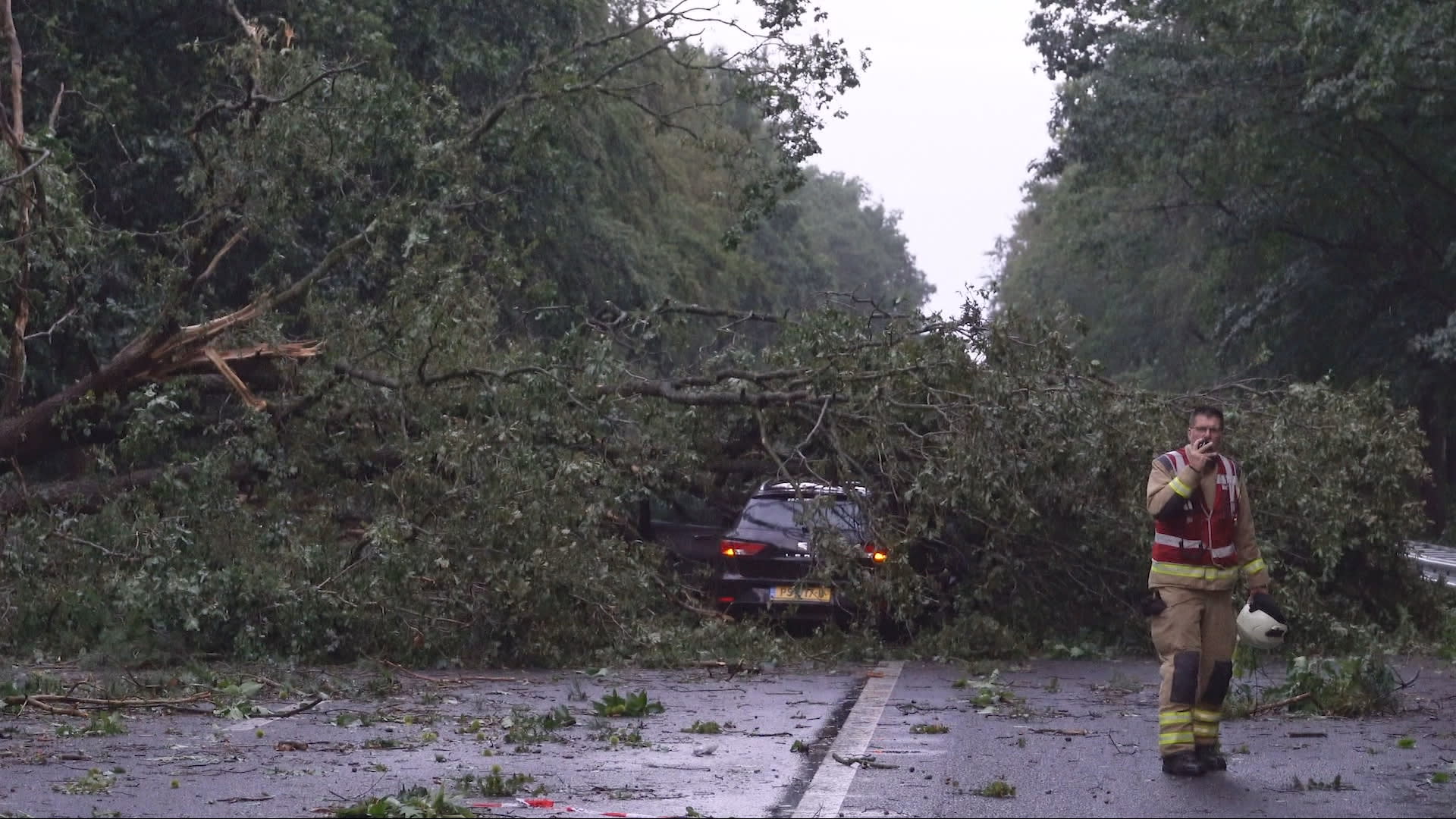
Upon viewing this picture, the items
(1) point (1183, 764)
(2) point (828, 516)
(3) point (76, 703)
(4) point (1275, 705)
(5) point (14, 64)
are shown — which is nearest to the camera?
(1) point (1183, 764)

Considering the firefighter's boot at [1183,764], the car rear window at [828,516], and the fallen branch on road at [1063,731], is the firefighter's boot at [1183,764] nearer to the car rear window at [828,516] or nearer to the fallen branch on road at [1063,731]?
the fallen branch on road at [1063,731]

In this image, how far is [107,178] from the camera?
18000mm

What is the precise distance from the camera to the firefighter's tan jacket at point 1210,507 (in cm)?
705

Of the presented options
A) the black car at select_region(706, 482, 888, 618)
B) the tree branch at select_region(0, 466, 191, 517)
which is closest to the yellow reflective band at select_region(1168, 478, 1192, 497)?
the black car at select_region(706, 482, 888, 618)

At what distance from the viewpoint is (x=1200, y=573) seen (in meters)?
7.08

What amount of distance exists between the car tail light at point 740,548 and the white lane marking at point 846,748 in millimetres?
2048

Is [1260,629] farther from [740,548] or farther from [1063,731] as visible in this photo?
[740,548]

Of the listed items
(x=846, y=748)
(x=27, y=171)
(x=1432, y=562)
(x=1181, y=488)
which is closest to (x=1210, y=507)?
(x=1181, y=488)

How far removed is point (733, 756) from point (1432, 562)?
344 inches

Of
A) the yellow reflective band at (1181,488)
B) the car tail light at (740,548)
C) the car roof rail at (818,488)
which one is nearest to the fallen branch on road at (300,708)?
the car roof rail at (818,488)

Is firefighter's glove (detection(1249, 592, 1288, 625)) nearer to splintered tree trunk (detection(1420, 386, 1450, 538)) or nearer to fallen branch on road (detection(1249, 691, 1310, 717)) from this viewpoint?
fallen branch on road (detection(1249, 691, 1310, 717))

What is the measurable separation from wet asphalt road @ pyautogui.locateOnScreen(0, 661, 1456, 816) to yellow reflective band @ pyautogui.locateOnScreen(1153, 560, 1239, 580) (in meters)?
0.80

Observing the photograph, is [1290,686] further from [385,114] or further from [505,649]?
[385,114]

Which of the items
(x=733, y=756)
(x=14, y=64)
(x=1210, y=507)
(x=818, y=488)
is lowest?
(x=733, y=756)
